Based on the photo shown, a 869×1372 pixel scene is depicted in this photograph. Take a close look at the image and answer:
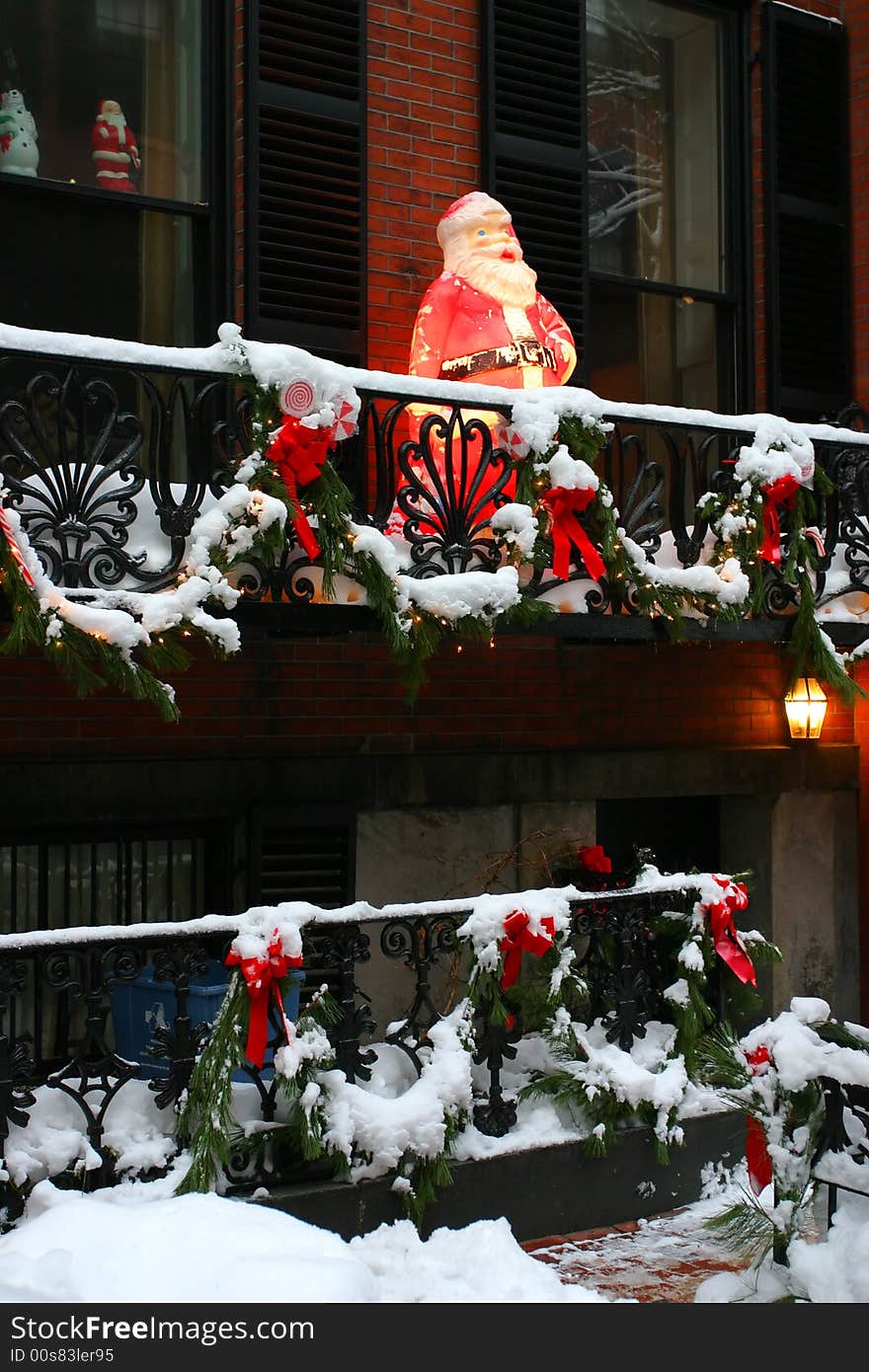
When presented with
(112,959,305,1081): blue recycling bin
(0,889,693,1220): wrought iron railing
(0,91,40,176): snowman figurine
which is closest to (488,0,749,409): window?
(0,91,40,176): snowman figurine

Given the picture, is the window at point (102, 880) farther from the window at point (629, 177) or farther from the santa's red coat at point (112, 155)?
the window at point (629, 177)

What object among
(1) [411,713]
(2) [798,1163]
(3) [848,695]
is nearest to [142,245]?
(1) [411,713]

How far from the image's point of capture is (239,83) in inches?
318

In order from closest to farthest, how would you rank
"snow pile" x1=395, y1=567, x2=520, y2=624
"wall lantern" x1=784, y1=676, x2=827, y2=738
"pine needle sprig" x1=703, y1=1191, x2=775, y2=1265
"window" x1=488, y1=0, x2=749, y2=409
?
1. "pine needle sprig" x1=703, y1=1191, x2=775, y2=1265
2. "snow pile" x1=395, y1=567, x2=520, y2=624
3. "window" x1=488, y1=0, x2=749, y2=409
4. "wall lantern" x1=784, y1=676, x2=827, y2=738

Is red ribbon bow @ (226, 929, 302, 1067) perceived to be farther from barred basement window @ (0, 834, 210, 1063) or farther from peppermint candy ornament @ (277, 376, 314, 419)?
peppermint candy ornament @ (277, 376, 314, 419)

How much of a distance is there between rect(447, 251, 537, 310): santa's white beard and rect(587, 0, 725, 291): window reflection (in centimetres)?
223

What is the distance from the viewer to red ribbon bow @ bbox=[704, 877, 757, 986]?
A: 7.21 metres

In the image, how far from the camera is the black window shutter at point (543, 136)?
878 cm

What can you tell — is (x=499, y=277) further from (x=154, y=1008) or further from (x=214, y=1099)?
(x=214, y=1099)

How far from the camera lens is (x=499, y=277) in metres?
7.27

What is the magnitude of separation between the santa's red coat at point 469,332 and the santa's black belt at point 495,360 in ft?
0.06

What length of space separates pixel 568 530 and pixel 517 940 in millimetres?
1822
